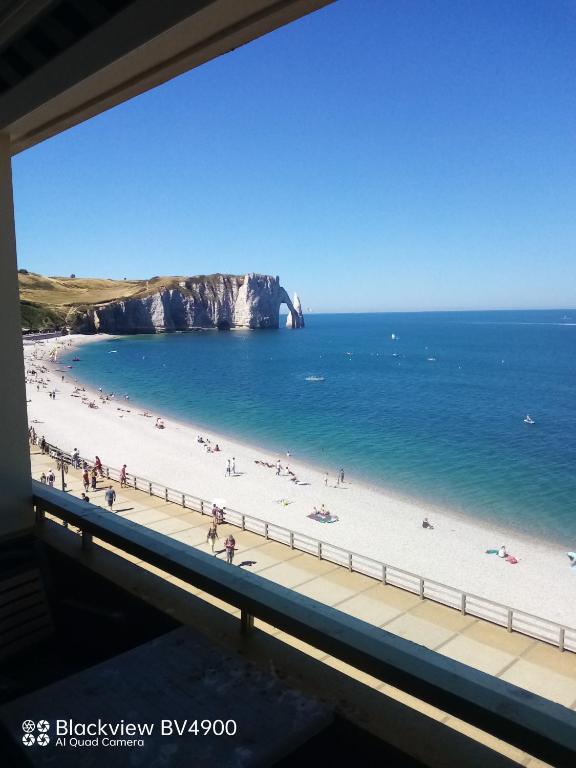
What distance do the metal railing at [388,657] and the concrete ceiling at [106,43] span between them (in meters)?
1.60

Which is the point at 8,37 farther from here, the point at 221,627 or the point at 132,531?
the point at 221,627

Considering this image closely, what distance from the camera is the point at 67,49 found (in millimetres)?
1775

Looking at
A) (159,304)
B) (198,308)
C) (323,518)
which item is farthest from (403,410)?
(198,308)

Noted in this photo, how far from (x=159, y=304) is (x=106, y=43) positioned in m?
121

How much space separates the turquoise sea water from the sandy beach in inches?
87.4

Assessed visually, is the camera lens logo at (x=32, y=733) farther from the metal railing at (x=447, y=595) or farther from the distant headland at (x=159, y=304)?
the distant headland at (x=159, y=304)

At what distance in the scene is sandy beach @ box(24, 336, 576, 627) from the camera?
13820 mm

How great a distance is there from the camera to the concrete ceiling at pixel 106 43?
1.45 meters

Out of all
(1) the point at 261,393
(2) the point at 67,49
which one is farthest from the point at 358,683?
(1) the point at 261,393

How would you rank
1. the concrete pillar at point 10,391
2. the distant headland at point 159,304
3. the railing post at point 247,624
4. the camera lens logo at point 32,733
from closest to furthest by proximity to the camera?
the camera lens logo at point 32,733
the railing post at point 247,624
the concrete pillar at point 10,391
the distant headland at point 159,304

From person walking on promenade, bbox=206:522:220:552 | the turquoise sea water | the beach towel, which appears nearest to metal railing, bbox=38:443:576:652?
person walking on promenade, bbox=206:522:220:552

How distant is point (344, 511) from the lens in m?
19.0

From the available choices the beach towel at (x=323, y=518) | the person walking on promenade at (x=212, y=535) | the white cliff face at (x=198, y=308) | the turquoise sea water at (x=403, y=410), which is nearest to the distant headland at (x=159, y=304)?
the white cliff face at (x=198, y=308)

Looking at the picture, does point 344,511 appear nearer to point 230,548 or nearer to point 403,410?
point 230,548
